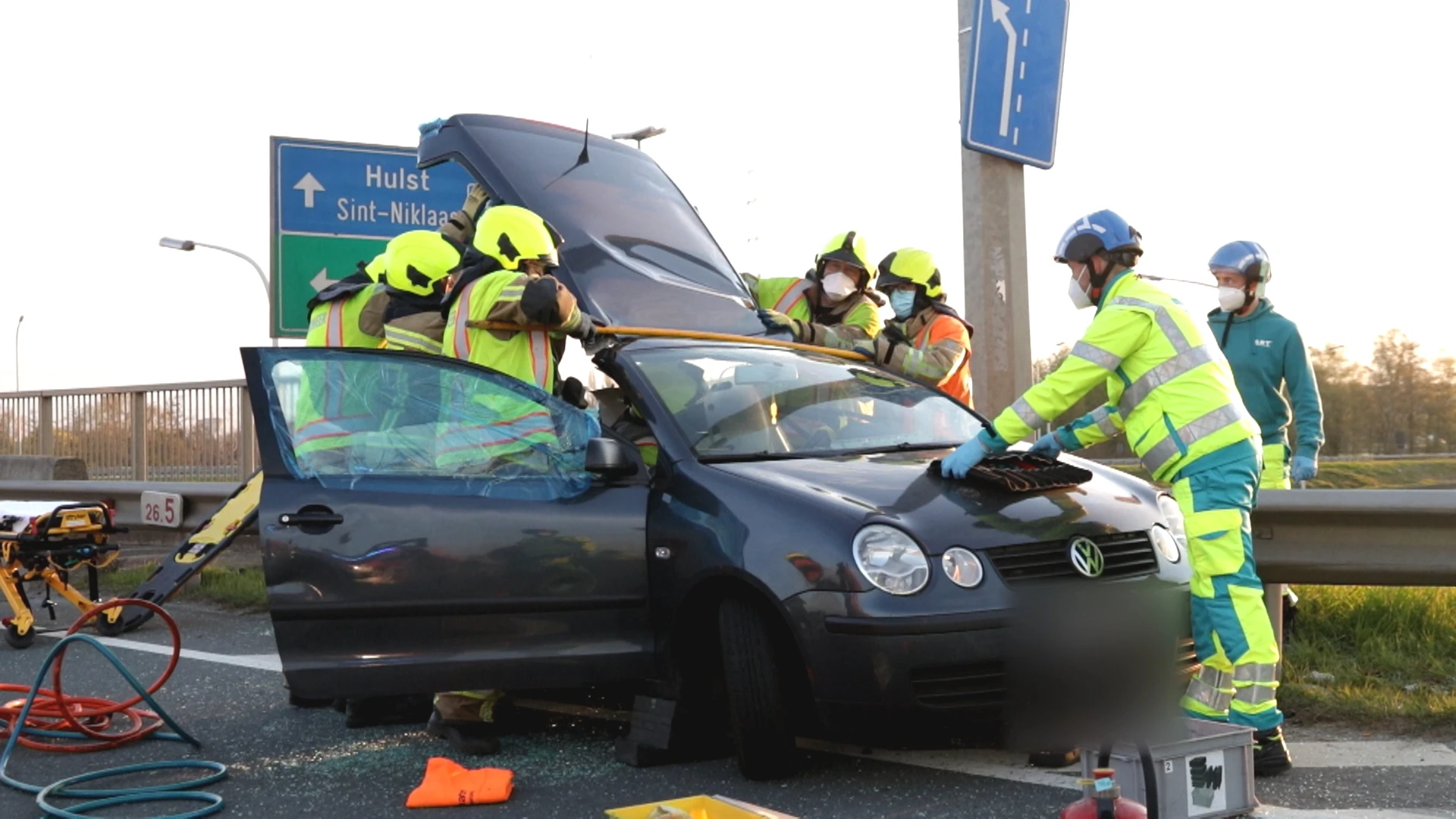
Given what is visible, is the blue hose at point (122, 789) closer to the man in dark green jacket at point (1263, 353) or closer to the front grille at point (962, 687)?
the front grille at point (962, 687)

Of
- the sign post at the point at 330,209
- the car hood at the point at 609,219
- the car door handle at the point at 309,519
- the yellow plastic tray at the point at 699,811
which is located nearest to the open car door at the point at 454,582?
the car door handle at the point at 309,519

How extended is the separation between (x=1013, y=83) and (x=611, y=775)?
14.2 ft

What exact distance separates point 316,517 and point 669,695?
1.29m

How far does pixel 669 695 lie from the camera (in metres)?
4.78

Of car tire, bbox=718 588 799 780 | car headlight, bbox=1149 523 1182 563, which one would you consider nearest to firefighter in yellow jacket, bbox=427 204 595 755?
car tire, bbox=718 588 799 780

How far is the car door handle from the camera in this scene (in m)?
4.90

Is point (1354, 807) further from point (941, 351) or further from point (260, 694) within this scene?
point (260, 694)

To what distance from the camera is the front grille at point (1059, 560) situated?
14.0ft

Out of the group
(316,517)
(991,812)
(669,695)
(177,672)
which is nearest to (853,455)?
(669,695)

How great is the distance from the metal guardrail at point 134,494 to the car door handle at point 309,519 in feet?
14.0

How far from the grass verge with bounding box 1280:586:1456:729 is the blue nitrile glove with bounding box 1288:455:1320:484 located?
57cm

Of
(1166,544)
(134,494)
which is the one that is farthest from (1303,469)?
(134,494)

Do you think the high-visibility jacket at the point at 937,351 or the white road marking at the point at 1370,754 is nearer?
the white road marking at the point at 1370,754

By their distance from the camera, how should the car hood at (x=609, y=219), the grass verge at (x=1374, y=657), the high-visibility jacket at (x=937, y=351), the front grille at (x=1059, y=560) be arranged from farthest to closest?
the car hood at (x=609, y=219) → the high-visibility jacket at (x=937, y=351) → the grass verge at (x=1374, y=657) → the front grille at (x=1059, y=560)
